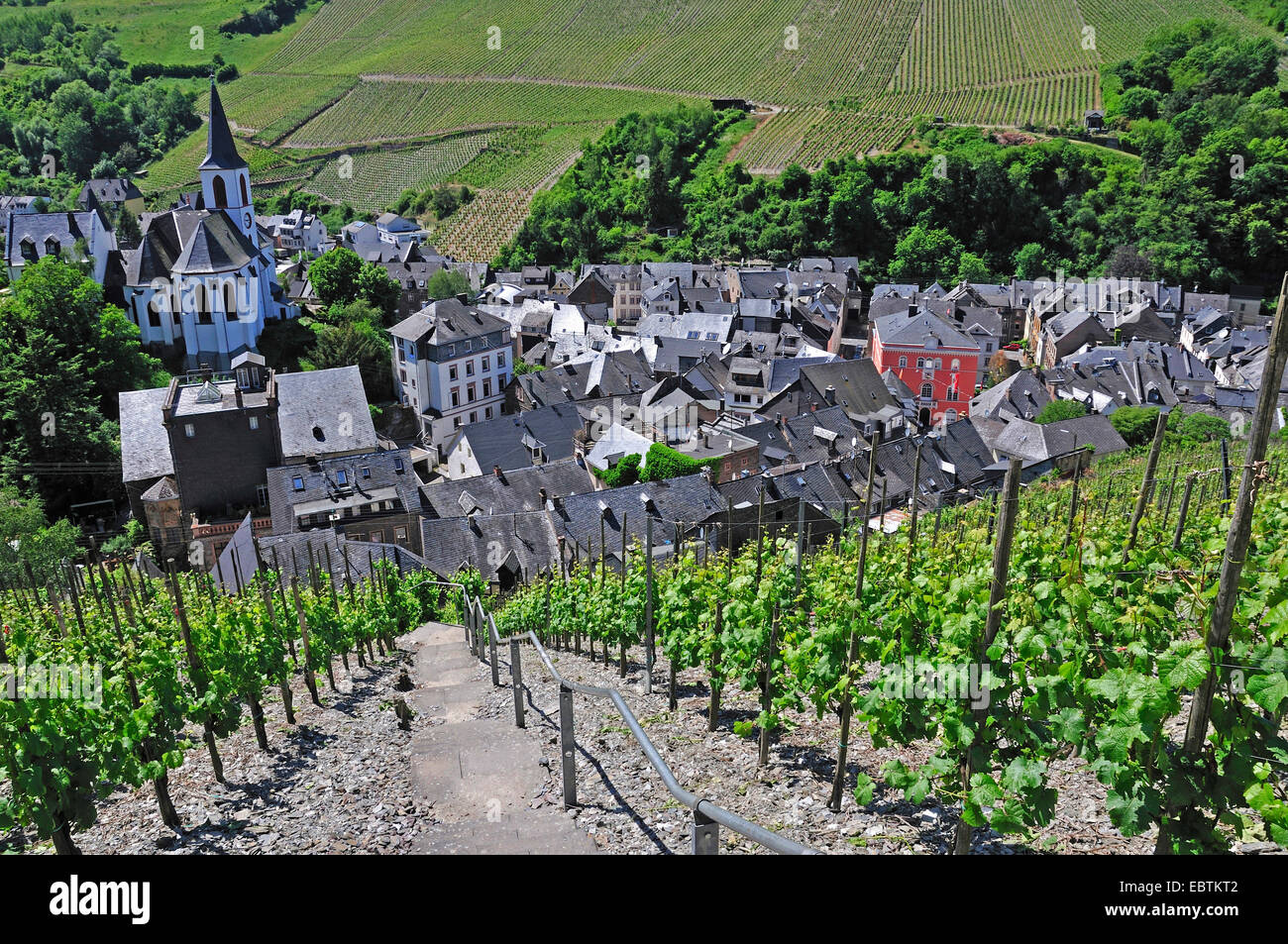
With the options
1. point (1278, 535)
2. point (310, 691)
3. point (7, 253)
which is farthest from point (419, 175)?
point (1278, 535)

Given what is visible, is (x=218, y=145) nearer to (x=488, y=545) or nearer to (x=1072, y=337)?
(x=488, y=545)

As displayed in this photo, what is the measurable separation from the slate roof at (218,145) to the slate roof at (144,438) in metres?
→ 23.5

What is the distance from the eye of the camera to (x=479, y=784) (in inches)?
357

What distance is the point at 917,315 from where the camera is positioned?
2335 inches

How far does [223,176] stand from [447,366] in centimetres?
2021

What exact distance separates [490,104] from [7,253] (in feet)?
294

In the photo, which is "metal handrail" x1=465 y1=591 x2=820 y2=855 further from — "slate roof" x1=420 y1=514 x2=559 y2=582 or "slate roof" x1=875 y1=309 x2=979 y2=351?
"slate roof" x1=875 y1=309 x2=979 y2=351

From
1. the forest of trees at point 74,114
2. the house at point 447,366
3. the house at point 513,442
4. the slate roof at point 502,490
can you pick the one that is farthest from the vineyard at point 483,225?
the slate roof at point 502,490

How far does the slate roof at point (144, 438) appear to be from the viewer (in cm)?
3819

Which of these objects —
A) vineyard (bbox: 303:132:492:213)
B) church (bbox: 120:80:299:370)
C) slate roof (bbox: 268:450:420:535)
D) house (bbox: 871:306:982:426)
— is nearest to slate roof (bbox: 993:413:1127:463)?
house (bbox: 871:306:982:426)

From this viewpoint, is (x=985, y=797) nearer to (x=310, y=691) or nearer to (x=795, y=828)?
(x=795, y=828)


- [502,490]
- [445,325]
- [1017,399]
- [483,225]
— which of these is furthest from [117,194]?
[1017,399]

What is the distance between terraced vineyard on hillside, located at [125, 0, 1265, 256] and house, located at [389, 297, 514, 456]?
171 feet

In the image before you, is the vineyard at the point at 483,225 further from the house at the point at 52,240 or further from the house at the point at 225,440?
the house at the point at 225,440
